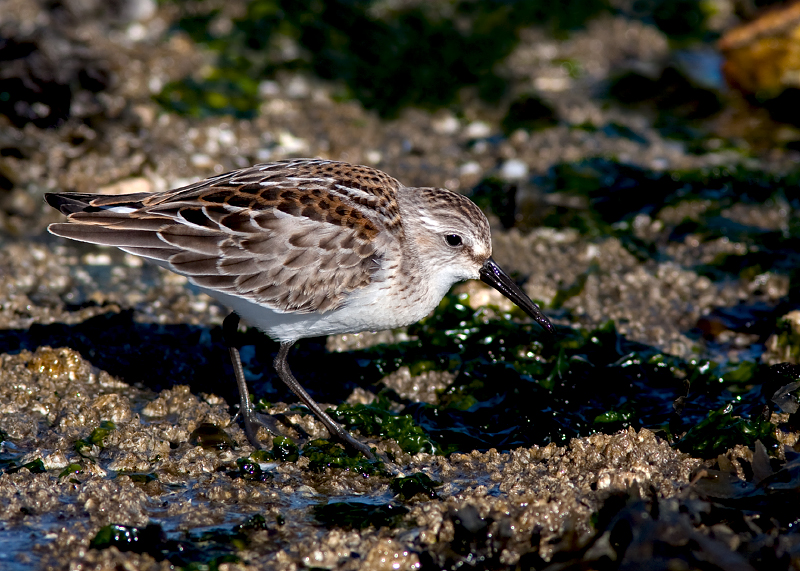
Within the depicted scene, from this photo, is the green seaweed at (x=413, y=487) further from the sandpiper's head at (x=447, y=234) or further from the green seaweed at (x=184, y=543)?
the sandpiper's head at (x=447, y=234)

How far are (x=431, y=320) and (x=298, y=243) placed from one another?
5.71 ft

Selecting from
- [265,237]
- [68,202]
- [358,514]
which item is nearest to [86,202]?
[68,202]

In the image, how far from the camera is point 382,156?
27.9 feet

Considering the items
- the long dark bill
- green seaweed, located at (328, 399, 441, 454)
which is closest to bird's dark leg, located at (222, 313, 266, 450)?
green seaweed, located at (328, 399, 441, 454)

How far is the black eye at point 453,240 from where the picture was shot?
5.48 meters

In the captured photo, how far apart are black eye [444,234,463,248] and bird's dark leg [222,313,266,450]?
1532 millimetres

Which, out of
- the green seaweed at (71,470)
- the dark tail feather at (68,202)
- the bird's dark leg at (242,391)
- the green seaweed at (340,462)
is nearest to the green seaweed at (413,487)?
the green seaweed at (340,462)

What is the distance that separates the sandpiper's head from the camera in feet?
18.0

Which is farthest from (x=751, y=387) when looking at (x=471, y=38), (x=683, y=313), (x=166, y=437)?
(x=471, y=38)

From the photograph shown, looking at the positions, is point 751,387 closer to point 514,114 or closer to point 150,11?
point 514,114

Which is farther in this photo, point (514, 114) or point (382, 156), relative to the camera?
point (514, 114)

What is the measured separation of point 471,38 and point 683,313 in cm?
529

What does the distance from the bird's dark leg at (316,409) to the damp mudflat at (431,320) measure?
0.12 metres

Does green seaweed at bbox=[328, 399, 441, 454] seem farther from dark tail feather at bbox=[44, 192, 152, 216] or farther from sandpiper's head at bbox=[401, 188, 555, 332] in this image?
dark tail feather at bbox=[44, 192, 152, 216]
